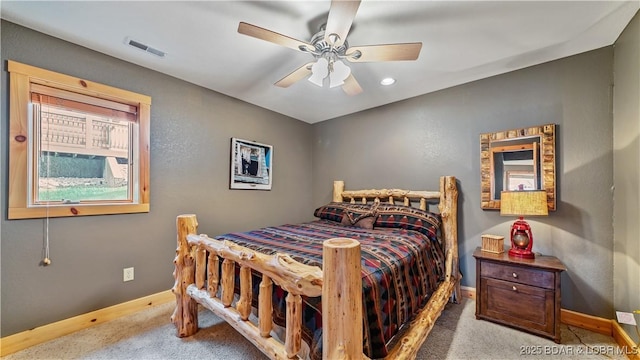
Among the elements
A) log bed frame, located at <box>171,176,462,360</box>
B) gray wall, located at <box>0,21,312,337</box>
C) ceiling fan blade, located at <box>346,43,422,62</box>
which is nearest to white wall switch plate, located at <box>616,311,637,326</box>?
log bed frame, located at <box>171,176,462,360</box>

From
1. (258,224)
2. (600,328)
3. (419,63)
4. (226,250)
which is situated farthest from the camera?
(258,224)

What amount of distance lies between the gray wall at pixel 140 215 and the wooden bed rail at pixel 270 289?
781 mm

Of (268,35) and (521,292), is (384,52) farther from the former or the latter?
(521,292)

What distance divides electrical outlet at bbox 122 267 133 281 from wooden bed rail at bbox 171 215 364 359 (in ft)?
2.44

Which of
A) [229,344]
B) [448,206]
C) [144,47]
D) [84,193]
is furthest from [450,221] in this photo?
[84,193]

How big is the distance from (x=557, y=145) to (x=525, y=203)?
0.73 meters

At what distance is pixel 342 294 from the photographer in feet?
3.18

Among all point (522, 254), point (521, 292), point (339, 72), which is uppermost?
point (339, 72)

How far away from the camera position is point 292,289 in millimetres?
1192

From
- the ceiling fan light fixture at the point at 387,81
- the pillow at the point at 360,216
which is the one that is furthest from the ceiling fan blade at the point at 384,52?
the pillow at the point at 360,216

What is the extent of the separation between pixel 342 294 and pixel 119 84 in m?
2.76

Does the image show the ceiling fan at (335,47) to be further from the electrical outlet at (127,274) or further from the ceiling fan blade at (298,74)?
the electrical outlet at (127,274)

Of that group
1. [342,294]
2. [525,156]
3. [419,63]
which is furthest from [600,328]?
[419,63]

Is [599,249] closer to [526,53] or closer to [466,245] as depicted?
[466,245]
